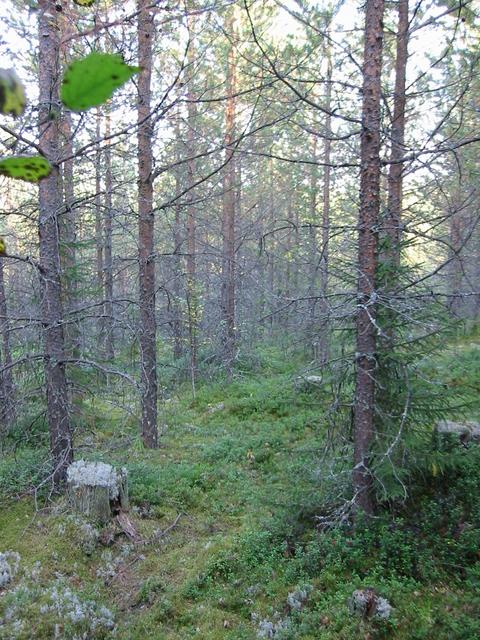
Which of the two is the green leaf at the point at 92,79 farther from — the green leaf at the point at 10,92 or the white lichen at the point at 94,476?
the white lichen at the point at 94,476

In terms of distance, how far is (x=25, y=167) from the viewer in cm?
57

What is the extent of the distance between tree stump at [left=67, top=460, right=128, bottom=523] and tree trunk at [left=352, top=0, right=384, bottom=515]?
3.15 m

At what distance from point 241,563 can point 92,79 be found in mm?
5407

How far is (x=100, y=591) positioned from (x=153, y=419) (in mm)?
4129

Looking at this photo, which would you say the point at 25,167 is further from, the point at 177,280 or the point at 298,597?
the point at 177,280

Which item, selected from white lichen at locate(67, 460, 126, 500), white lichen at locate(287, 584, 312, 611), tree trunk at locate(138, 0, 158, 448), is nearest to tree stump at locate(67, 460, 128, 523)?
white lichen at locate(67, 460, 126, 500)

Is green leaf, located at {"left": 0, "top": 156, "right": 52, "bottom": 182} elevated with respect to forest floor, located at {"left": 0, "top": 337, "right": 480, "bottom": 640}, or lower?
elevated

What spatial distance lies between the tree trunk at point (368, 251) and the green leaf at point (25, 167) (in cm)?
396

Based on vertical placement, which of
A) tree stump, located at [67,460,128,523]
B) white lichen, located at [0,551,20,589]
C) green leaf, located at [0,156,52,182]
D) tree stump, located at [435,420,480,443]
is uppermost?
green leaf, located at [0,156,52,182]

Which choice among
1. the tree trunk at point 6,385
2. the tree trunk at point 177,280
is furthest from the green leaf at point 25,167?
the tree trunk at point 177,280

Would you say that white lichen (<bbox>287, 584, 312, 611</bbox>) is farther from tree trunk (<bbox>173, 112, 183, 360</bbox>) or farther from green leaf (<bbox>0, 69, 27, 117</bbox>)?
tree trunk (<bbox>173, 112, 183, 360</bbox>)

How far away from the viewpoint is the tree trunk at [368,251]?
4492 mm

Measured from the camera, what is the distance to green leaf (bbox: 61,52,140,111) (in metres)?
0.44

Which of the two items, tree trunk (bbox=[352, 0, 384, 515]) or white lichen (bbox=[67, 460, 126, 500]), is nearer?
tree trunk (bbox=[352, 0, 384, 515])
